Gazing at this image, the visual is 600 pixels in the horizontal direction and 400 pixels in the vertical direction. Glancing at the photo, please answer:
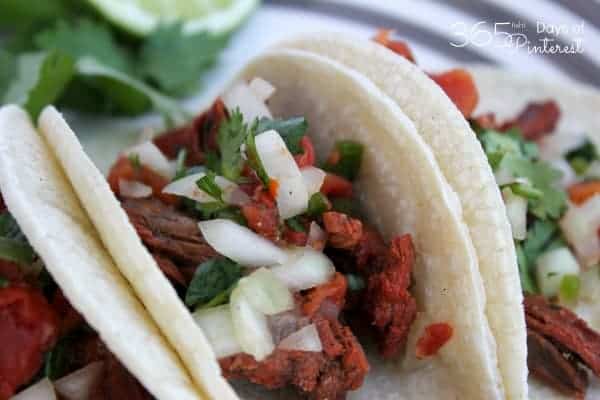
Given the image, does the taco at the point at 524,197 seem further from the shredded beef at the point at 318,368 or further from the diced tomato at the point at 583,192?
the shredded beef at the point at 318,368

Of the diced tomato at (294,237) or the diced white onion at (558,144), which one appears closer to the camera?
the diced tomato at (294,237)

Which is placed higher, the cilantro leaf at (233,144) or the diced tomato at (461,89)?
the diced tomato at (461,89)

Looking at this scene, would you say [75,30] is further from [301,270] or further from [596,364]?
[596,364]

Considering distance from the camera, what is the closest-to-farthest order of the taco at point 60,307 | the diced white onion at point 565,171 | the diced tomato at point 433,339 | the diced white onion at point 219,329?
the taco at point 60,307, the diced white onion at point 219,329, the diced tomato at point 433,339, the diced white onion at point 565,171

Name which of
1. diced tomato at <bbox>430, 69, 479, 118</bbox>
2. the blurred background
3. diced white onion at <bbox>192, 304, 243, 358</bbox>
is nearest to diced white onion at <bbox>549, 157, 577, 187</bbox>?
diced tomato at <bbox>430, 69, 479, 118</bbox>

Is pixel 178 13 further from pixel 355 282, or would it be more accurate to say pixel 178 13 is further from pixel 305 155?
pixel 355 282

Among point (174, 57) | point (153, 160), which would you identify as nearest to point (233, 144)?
point (153, 160)

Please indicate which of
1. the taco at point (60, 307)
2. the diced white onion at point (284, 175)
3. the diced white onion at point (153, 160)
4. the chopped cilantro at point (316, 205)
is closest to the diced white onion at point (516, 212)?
the chopped cilantro at point (316, 205)

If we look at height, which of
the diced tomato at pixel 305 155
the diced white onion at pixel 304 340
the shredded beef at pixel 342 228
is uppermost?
the diced tomato at pixel 305 155
